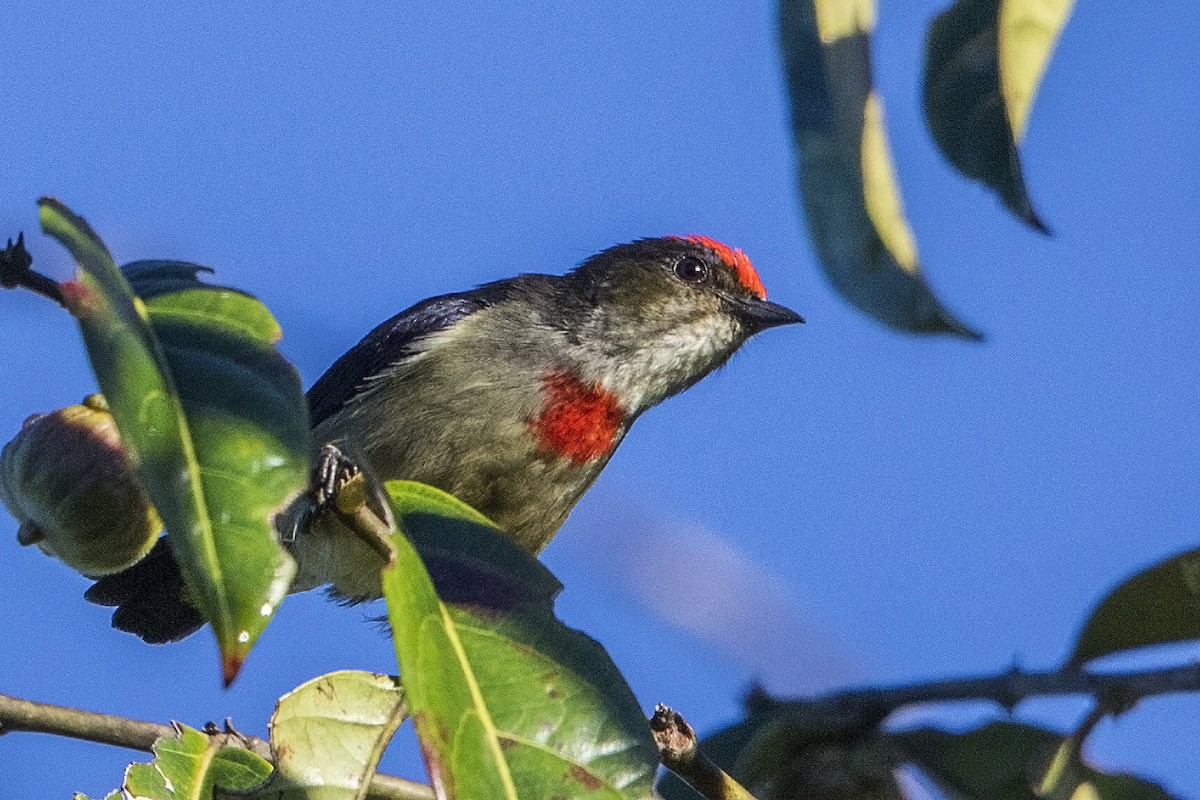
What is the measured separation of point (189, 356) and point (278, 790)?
108 cm

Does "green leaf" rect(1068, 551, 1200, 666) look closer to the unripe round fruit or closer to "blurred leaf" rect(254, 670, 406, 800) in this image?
"blurred leaf" rect(254, 670, 406, 800)

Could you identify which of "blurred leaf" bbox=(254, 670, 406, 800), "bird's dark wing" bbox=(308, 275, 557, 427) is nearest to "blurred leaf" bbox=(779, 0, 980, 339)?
"blurred leaf" bbox=(254, 670, 406, 800)

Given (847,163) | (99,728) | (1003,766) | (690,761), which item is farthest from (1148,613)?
(99,728)

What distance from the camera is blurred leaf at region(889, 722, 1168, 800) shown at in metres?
2.83

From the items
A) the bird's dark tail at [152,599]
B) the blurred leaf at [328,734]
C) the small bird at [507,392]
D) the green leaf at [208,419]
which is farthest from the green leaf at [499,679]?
the bird's dark tail at [152,599]

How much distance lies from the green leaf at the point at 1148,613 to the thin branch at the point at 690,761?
2.72 ft

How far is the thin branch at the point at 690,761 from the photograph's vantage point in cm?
265

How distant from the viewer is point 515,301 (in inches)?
205

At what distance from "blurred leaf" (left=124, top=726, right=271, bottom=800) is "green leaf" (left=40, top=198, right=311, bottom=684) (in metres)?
0.90

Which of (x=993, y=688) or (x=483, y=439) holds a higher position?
(x=483, y=439)

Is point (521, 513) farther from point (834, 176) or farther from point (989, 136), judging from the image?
point (989, 136)

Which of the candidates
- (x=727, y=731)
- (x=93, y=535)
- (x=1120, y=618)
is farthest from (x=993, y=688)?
(x=93, y=535)

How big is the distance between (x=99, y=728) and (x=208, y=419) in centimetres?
87

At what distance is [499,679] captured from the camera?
2365 mm
